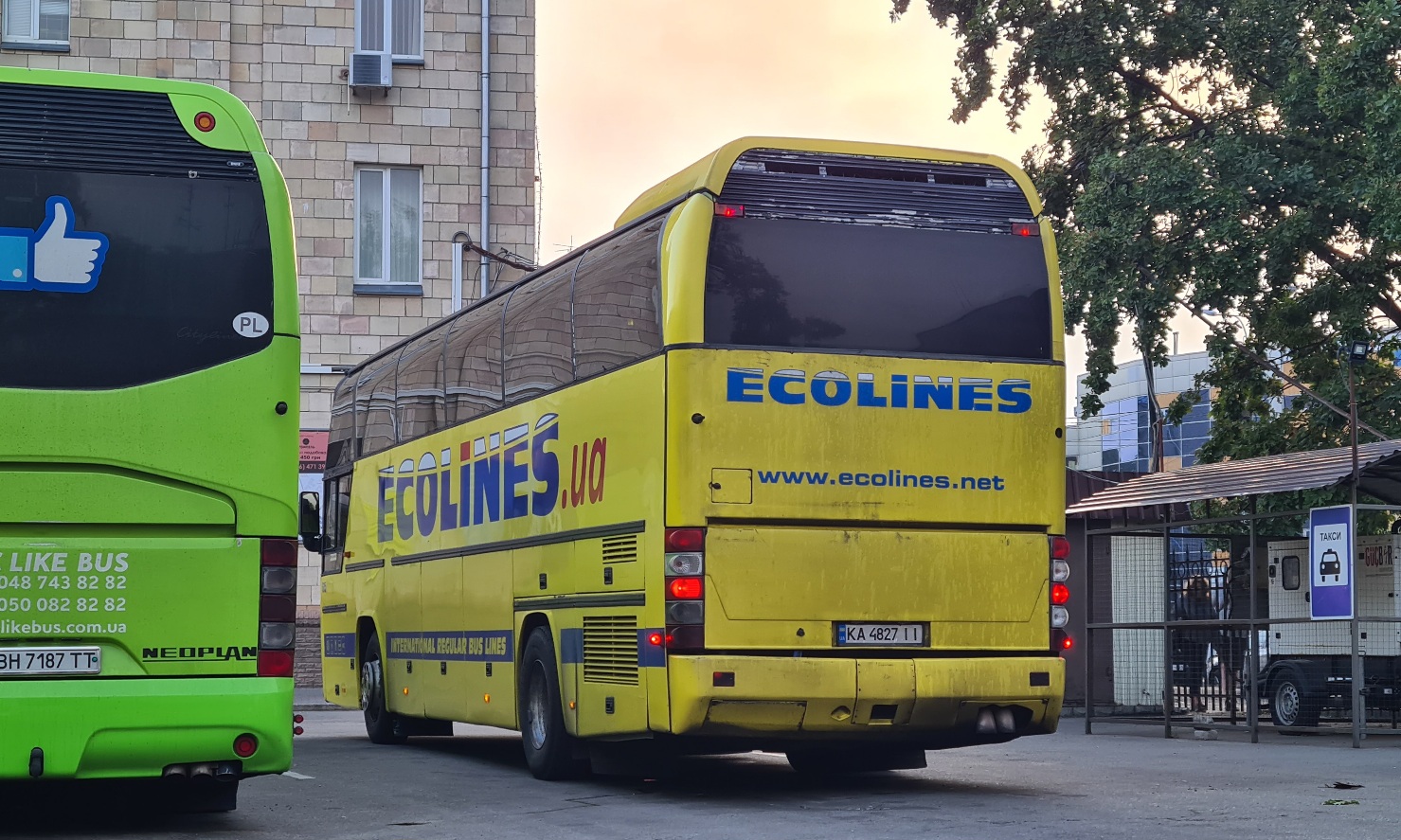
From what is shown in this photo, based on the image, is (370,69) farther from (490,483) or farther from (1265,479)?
(1265,479)

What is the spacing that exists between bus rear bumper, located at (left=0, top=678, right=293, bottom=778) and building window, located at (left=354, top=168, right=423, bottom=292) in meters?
21.5

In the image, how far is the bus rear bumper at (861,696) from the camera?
1169 centimetres

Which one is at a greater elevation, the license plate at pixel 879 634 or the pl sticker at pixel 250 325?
the pl sticker at pixel 250 325

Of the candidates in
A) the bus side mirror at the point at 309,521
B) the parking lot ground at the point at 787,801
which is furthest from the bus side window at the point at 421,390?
the parking lot ground at the point at 787,801

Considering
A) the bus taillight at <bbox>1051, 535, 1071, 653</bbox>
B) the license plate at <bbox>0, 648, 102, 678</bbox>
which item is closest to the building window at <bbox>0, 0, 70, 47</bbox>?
the bus taillight at <bbox>1051, 535, 1071, 653</bbox>

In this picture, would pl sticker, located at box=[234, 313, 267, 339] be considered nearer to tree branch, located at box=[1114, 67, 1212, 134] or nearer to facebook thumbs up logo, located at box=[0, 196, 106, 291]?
facebook thumbs up logo, located at box=[0, 196, 106, 291]

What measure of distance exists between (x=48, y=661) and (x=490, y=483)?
620cm

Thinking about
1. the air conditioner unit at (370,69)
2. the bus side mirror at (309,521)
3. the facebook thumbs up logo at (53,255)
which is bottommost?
the bus side mirror at (309,521)

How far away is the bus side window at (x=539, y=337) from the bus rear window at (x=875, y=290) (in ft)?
6.62

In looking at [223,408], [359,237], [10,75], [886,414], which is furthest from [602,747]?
[359,237]

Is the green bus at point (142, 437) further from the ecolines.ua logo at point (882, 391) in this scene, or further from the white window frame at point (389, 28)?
the white window frame at point (389, 28)

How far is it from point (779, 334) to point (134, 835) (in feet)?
15.8

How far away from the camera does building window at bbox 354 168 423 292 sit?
30.7 metres

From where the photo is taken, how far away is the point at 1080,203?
81.1 feet
